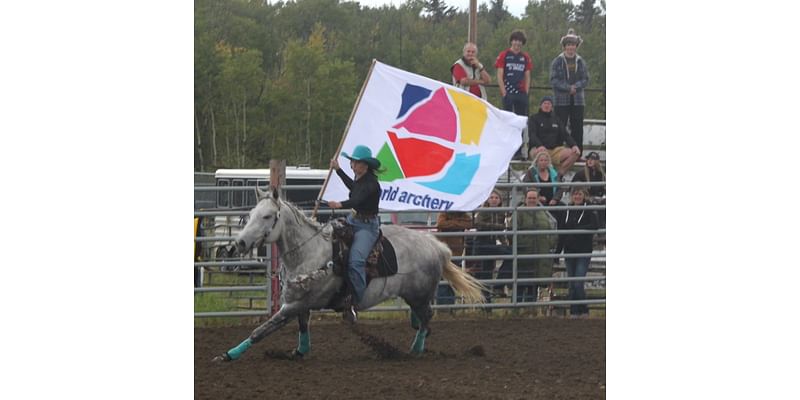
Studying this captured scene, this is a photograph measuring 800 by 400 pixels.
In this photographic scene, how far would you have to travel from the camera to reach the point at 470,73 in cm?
1342

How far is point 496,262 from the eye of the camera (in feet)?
40.6

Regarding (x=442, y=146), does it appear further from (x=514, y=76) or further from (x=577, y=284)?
(x=514, y=76)

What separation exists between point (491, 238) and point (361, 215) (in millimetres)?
3879

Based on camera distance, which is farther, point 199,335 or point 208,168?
point 208,168

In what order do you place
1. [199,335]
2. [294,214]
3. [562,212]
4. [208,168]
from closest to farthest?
[294,214] → [199,335] → [562,212] → [208,168]

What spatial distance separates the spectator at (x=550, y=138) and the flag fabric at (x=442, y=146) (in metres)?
3.57

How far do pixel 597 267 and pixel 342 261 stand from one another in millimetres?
A: 5196

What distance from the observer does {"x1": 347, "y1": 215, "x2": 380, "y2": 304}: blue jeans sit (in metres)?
8.56

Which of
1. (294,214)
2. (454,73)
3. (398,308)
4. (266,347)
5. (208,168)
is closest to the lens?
(294,214)

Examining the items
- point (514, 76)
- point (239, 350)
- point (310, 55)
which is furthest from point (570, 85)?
point (310, 55)

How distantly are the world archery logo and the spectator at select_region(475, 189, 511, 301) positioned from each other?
2.12 m
